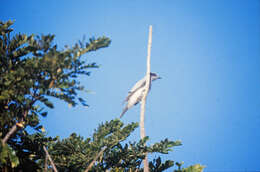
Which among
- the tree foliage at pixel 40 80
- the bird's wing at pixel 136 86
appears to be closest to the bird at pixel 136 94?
the bird's wing at pixel 136 86

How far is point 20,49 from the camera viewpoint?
10.4 ft

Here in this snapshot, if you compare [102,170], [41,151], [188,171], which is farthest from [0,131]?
[188,171]

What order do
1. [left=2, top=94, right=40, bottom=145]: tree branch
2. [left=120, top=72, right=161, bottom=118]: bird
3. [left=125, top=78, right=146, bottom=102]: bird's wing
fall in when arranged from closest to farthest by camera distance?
1. [left=2, top=94, right=40, bottom=145]: tree branch
2. [left=125, top=78, right=146, bottom=102]: bird's wing
3. [left=120, top=72, right=161, bottom=118]: bird

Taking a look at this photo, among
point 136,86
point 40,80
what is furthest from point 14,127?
point 136,86

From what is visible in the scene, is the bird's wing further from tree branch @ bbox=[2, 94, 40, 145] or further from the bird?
tree branch @ bbox=[2, 94, 40, 145]

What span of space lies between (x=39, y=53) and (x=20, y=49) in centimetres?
81

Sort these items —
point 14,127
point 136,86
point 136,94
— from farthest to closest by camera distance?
point 136,94 → point 136,86 → point 14,127

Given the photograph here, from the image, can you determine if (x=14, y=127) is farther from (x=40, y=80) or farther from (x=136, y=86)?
(x=136, y=86)

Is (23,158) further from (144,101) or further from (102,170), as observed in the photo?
(144,101)

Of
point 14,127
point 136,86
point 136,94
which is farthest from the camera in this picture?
point 136,94

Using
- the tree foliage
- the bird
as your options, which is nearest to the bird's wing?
the bird

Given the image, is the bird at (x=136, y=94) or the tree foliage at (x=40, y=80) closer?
the tree foliage at (x=40, y=80)

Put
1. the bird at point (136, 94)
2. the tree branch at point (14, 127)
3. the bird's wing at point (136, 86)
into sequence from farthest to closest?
1. the bird at point (136, 94)
2. the bird's wing at point (136, 86)
3. the tree branch at point (14, 127)

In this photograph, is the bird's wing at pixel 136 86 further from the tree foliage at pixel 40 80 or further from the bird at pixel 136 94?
the tree foliage at pixel 40 80
